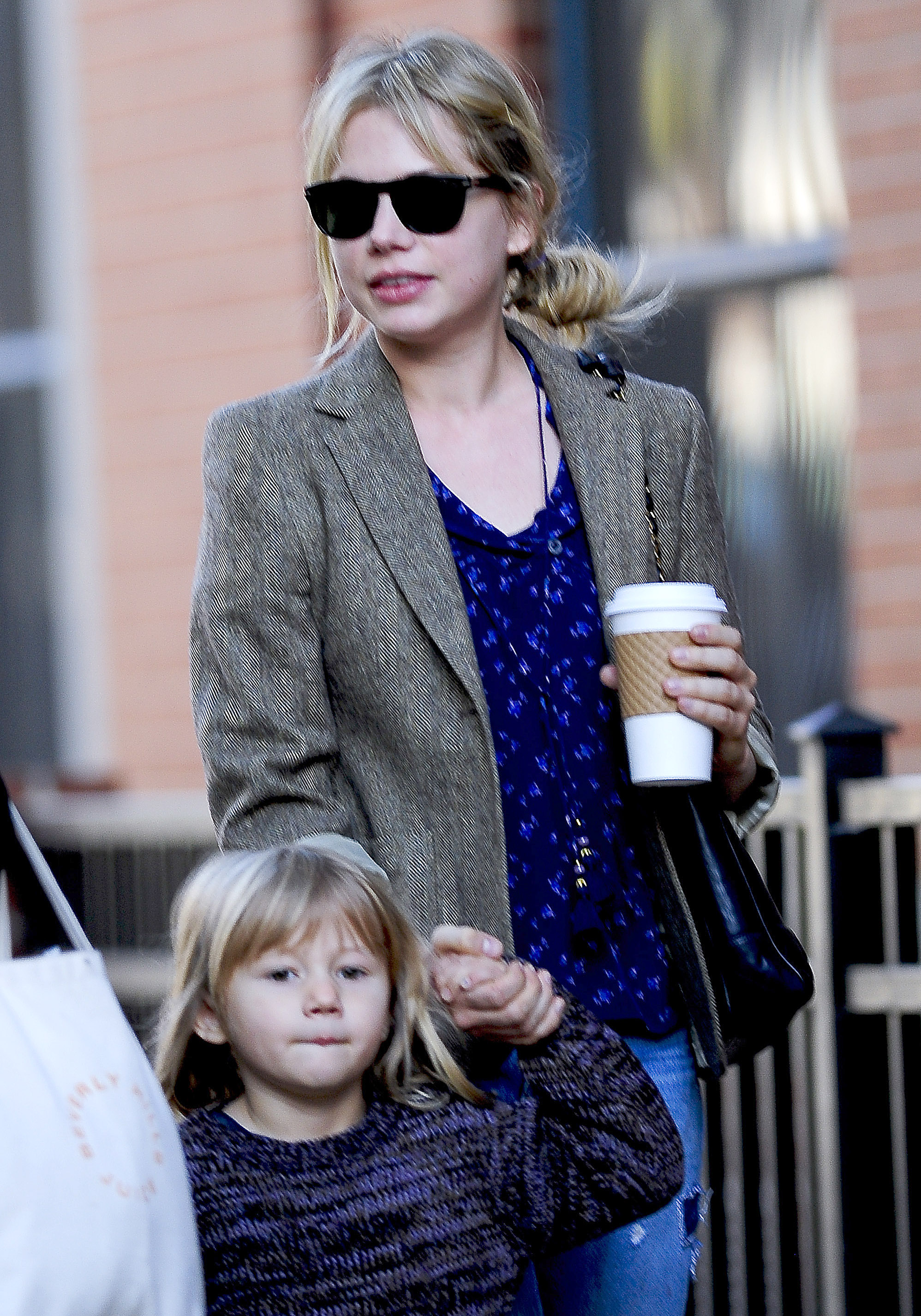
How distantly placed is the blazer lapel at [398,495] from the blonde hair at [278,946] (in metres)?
0.27

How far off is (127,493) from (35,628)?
29.1 inches

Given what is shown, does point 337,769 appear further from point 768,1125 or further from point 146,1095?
point 768,1125

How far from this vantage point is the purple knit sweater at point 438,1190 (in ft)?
6.84

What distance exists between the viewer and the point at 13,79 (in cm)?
666

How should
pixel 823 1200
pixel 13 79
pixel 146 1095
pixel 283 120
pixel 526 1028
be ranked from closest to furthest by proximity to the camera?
pixel 146 1095, pixel 526 1028, pixel 823 1200, pixel 283 120, pixel 13 79

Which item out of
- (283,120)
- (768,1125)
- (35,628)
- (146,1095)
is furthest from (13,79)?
(146,1095)

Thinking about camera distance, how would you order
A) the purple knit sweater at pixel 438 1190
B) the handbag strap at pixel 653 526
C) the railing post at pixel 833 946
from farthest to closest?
the railing post at pixel 833 946, the handbag strap at pixel 653 526, the purple knit sweater at pixel 438 1190

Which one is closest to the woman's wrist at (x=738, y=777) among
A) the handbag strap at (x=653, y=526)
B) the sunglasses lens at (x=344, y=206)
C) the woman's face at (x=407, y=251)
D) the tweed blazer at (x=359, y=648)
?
the tweed blazer at (x=359, y=648)

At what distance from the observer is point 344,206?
2.37 meters

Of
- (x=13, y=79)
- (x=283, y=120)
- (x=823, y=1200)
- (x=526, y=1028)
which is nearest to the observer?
(x=526, y=1028)

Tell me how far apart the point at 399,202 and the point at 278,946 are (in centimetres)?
90

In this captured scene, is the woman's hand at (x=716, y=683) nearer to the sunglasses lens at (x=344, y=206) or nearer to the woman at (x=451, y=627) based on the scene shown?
the woman at (x=451, y=627)

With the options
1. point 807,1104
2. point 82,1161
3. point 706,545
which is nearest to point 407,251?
point 706,545

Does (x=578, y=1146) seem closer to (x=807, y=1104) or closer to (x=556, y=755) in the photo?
(x=556, y=755)
